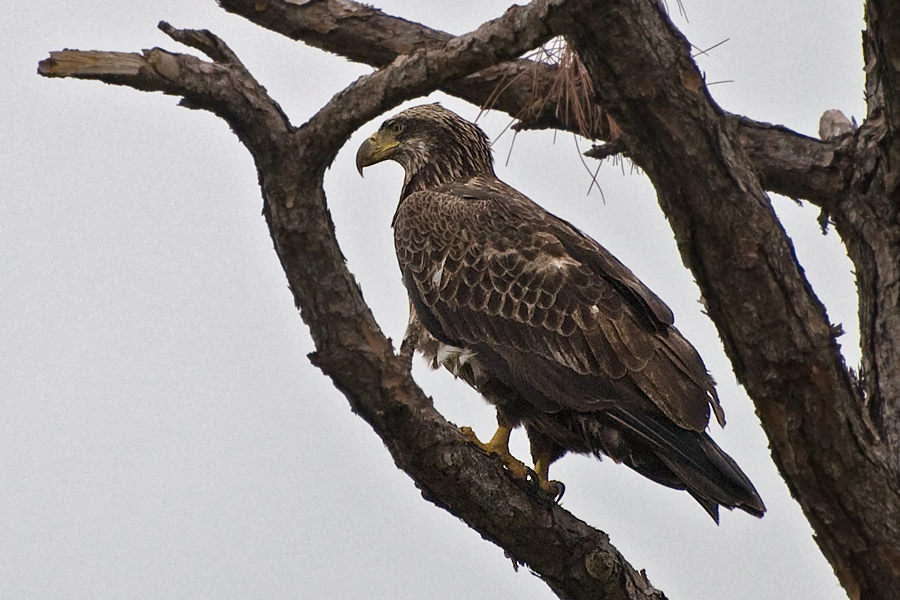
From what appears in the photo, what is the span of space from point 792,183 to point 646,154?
245 centimetres

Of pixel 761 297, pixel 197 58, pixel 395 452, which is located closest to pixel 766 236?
pixel 761 297

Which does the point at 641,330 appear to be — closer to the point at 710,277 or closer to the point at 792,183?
the point at 710,277

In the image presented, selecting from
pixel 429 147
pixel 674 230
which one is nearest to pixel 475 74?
pixel 429 147

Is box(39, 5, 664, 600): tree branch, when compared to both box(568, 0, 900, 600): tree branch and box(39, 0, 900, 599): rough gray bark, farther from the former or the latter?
box(568, 0, 900, 600): tree branch

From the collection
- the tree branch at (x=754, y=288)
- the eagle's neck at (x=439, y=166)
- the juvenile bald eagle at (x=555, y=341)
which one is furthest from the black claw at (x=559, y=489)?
the eagle's neck at (x=439, y=166)

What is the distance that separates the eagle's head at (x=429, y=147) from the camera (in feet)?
23.4

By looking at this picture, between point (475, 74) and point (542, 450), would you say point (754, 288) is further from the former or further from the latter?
point (475, 74)

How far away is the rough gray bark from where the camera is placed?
4086 millimetres

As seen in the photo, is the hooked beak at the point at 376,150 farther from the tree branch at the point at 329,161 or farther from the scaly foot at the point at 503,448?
the tree branch at the point at 329,161

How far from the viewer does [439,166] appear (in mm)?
7117

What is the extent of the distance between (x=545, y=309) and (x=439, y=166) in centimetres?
177

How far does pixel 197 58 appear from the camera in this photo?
4.28 m

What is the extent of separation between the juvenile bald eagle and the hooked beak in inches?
34.3

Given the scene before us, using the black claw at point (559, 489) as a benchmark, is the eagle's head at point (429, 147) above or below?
above
